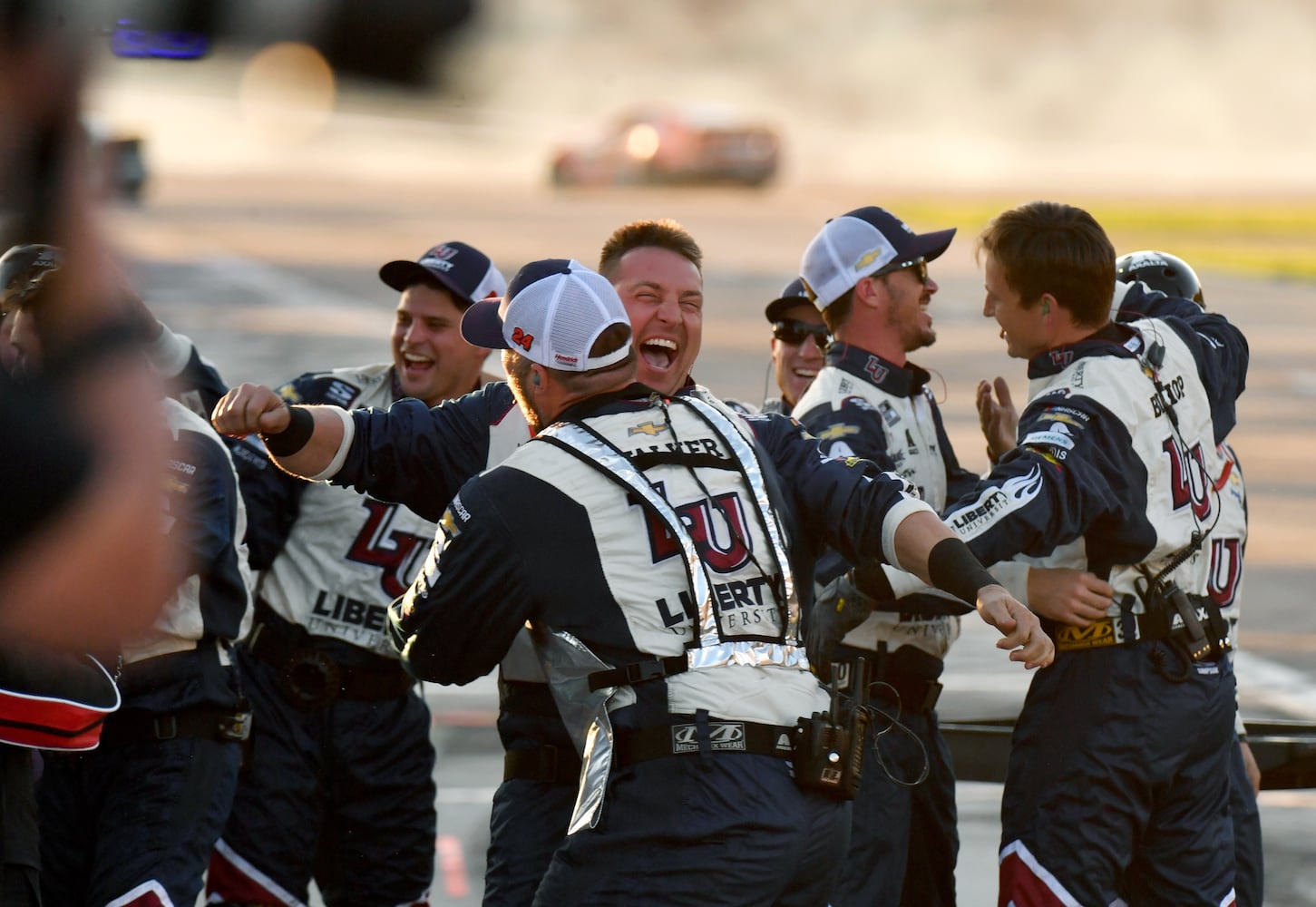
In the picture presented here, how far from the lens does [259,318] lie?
21.3 metres

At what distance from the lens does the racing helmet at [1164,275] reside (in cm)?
614

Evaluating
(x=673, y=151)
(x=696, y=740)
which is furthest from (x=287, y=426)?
(x=673, y=151)

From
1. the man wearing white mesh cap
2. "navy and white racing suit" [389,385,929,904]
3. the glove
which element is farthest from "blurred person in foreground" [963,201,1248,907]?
"navy and white racing suit" [389,385,929,904]

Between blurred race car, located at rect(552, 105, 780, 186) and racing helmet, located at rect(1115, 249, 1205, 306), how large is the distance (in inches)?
1210

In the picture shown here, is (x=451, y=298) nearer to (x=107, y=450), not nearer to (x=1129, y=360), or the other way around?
(x=1129, y=360)

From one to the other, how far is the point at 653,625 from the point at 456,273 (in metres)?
2.37

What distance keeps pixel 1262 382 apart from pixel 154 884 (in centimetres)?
1580

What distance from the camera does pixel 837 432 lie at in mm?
5285

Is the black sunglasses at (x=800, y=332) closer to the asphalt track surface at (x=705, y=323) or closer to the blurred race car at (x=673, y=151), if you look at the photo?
the asphalt track surface at (x=705, y=323)

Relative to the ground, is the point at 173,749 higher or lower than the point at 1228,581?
lower

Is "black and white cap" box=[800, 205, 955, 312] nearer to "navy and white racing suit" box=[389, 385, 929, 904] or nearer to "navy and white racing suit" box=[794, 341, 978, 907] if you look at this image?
"navy and white racing suit" box=[794, 341, 978, 907]

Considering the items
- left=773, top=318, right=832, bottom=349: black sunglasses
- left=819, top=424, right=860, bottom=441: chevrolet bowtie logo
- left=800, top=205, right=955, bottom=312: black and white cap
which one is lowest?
left=819, top=424, right=860, bottom=441: chevrolet bowtie logo

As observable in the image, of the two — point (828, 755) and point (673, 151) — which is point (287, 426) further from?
point (673, 151)

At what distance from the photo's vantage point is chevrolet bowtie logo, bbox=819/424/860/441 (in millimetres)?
5266
